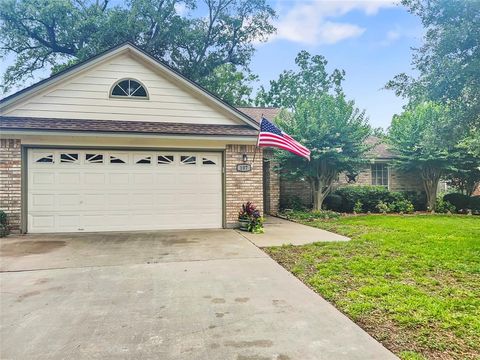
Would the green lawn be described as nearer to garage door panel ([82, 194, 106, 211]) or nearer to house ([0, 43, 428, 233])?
house ([0, 43, 428, 233])

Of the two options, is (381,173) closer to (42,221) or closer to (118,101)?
(118,101)

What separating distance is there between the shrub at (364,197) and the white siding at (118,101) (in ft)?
23.5

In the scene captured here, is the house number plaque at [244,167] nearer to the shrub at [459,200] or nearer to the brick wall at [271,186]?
the brick wall at [271,186]

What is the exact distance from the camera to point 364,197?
14.5 metres

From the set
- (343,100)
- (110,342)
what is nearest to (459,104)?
(343,100)

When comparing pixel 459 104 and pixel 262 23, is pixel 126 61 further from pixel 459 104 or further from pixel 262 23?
pixel 262 23

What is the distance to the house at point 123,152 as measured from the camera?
8547mm

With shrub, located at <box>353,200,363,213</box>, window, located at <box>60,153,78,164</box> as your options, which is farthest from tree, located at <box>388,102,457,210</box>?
window, located at <box>60,153,78,164</box>

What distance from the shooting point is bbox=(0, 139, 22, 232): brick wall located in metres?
8.39

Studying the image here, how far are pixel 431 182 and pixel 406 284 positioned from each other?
12603 mm

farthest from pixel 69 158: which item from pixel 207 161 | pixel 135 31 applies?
pixel 135 31

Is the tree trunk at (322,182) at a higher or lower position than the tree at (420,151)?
lower

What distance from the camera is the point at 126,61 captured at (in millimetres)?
9445

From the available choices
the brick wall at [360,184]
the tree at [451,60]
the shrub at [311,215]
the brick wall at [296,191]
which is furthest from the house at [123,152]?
the brick wall at [360,184]
